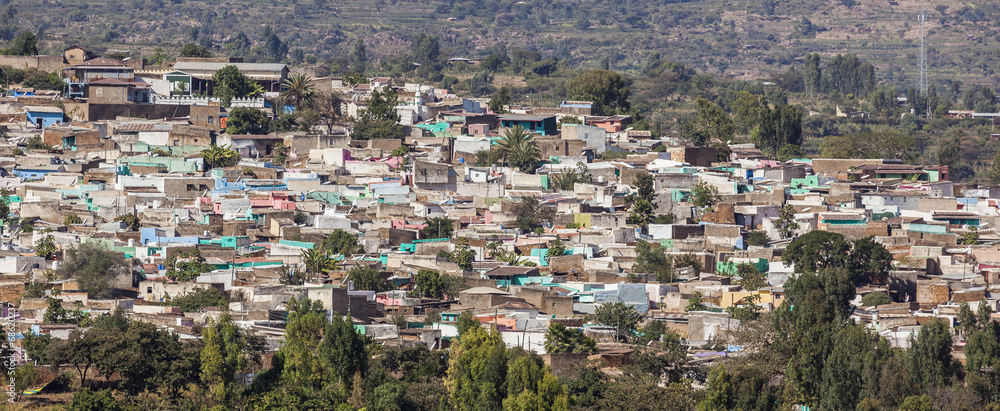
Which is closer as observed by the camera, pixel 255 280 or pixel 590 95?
pixel 255 280

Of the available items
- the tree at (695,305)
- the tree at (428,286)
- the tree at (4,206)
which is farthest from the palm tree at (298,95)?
the tree at (695,305)

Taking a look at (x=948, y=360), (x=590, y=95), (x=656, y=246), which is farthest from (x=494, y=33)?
(x=948, y=360)

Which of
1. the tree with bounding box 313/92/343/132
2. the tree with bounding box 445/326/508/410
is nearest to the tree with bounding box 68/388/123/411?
the tree with bounding box 445/326/508/410

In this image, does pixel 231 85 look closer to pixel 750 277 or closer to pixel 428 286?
pixel 428 286

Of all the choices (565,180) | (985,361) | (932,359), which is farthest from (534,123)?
(985,361)

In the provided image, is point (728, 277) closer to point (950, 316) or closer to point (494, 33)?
point (950, 316)

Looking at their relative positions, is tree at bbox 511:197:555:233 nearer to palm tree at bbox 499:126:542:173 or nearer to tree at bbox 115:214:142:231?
palm tree at bbox 499:126:542:173

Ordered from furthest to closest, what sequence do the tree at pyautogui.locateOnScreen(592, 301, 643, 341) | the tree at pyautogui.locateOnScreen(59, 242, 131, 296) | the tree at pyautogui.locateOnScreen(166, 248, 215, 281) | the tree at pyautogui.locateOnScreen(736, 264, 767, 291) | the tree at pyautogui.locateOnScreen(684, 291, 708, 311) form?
the tree at pyautogui.locateOnScreen(736, 264, 767, 291)
the tree at pyautogui.locateOnScreen(684, 291, 708, 311)
the tree at pyautogui.locateOnScreen(166, 248, 215, 281)
the tree at pyautogui.locateOnScreen(59, 242, 131, 296)
the tree at pyautogui.locateOnScreen(592, 301, 643, 341)
